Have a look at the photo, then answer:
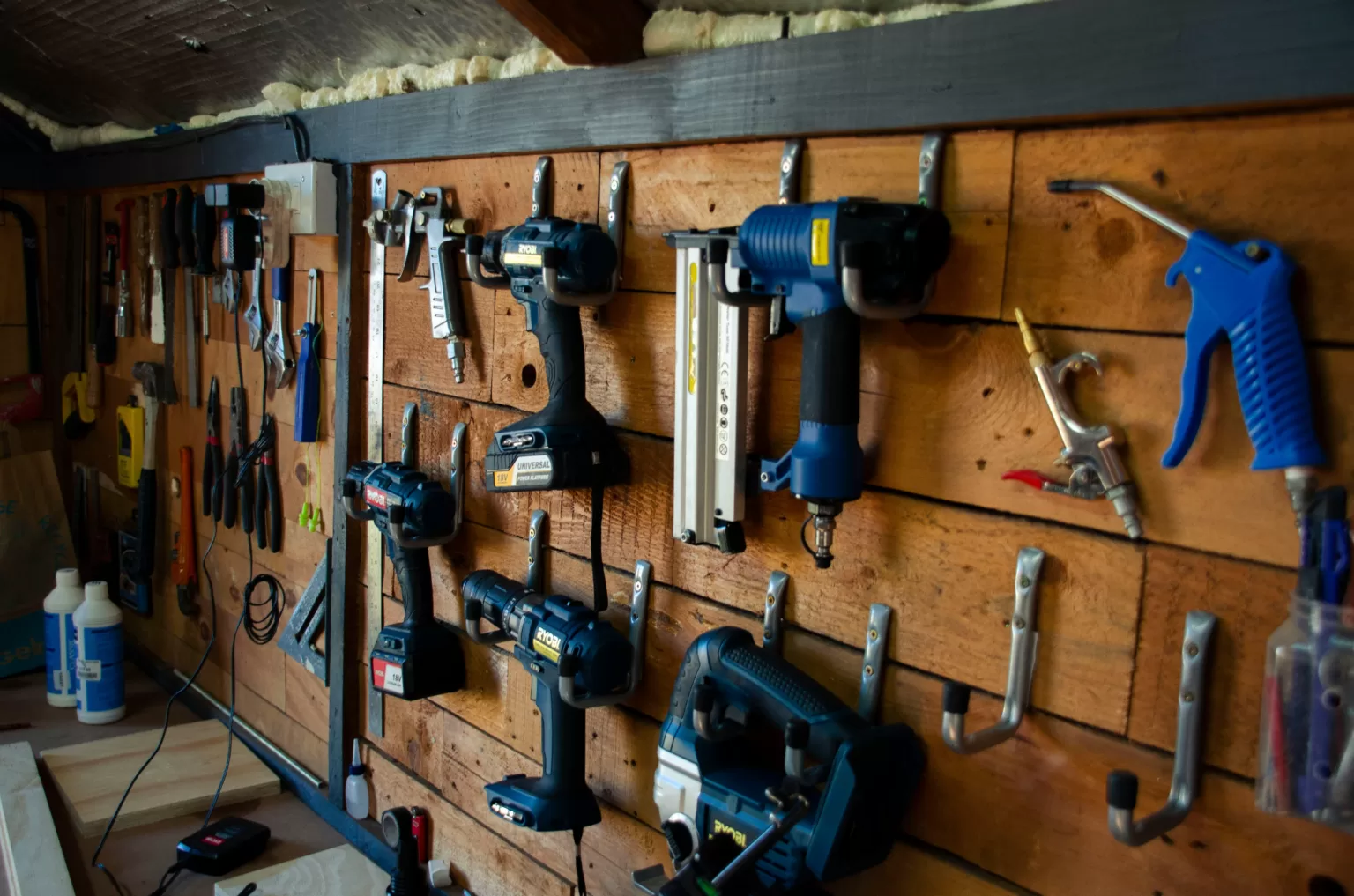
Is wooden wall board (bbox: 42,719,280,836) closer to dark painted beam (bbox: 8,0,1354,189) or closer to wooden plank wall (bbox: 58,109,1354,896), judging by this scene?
wooden plank wall (bbox: 58,109,1354,896)

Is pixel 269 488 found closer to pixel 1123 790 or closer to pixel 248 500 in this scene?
pixel 248 500

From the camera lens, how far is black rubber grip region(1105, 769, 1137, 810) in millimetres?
807

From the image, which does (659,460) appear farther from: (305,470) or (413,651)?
(305,470)

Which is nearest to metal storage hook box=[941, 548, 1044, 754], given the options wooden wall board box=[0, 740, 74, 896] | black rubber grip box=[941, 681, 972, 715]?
black rubber grip box=[941, 681, 972, 715]

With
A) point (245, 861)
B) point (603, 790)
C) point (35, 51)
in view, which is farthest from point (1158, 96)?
point (35, 51)

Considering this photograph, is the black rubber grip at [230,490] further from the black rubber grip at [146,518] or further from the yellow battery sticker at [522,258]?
the yellow battery sticker at [522,258]

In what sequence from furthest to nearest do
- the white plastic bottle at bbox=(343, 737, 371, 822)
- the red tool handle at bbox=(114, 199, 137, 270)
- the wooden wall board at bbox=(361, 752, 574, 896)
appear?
the red tool handle at bbox=(114, 199, 137, 270), the white plastic bottle at bbox=(343, 737, 371, 822), the wooden wall board at bbox=(361, 752, 574, 896)

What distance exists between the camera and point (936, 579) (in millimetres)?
1009

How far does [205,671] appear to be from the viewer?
8.41 ft

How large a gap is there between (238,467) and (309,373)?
46 centimetres

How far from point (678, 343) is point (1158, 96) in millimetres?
551

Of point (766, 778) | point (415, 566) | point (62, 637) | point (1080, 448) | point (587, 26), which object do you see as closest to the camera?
point (1080, 448)

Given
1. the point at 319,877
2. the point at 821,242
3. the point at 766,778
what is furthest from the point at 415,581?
the point at 821,242

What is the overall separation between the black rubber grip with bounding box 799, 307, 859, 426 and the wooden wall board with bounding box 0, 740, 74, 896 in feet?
4.92
